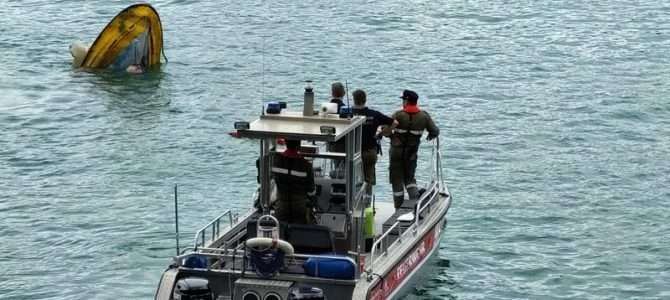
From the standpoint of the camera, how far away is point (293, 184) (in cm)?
1853

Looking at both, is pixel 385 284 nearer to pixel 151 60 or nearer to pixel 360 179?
pixel 360 179

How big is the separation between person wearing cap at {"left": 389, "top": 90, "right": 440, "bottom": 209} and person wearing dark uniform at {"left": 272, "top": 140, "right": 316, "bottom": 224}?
274cm

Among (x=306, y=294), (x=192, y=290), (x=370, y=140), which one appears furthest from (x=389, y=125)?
(x=192, y=290)

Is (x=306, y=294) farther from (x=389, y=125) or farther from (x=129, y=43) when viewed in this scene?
(x=129, y=43)

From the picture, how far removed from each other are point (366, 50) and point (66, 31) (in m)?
11.2

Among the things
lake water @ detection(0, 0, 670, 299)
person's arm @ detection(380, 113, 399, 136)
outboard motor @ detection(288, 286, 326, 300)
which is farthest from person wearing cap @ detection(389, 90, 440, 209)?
outboard motor @ detection(288, 286, 326, 300)

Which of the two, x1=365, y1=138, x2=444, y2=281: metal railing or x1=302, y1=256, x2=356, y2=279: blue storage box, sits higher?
x1=302, y1=256, x2=356, y2=279: blue storage box

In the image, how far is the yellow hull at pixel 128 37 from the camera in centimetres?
3991

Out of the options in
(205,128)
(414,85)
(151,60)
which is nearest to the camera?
(205,128)

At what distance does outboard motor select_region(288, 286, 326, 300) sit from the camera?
16.6 meters

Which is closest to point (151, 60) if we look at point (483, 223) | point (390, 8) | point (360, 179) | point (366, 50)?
point (366, 50)

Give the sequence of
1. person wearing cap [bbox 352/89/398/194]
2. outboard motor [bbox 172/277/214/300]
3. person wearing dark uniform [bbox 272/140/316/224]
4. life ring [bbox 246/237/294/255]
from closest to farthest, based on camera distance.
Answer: outboard motor [bbox 172/277/214/300] < life ring [bbox 246/237/294/255] < person wearing dark uniform [bbox 272/140/316/224] < person wearing cap [bbox 352/89/398/194]

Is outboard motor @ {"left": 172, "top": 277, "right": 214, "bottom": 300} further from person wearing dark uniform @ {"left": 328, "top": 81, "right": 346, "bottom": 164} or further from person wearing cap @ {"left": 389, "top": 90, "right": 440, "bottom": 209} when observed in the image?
person wearing cap @ {"left": 389, "top": 90, "right": 440, "bottom": 209}

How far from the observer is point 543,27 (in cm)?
4666
